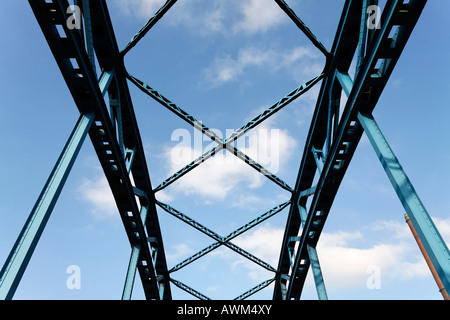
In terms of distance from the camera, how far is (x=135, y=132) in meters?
13.6

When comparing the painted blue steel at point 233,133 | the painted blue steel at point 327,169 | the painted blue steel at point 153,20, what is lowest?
the painted blue steel at point 327,169

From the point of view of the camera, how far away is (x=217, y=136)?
13734 mm

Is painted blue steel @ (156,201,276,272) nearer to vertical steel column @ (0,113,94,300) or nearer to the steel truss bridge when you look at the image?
the steel truss bridge

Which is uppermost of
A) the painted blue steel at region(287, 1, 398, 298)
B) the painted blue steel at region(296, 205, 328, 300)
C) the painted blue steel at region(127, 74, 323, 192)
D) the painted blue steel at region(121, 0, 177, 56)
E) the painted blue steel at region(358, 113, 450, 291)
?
the painted blue steel at region(121, 0, 177, 56)

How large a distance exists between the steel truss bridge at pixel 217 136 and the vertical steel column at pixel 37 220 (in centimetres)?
2

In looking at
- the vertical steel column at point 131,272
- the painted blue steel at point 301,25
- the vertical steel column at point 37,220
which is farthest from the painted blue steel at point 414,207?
the vertical steel column at point 131,272

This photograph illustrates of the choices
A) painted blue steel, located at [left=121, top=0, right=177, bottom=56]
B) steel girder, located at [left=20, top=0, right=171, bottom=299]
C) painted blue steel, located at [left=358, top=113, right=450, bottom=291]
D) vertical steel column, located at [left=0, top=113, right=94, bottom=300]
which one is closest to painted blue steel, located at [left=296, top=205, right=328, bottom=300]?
steel girder, located at [left=20, top=0, right=171, bottom=299]

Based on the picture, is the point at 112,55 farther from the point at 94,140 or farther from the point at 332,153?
the point at 332,153

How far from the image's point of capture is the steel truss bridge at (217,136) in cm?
672

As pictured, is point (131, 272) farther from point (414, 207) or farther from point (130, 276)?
point (414, 207)

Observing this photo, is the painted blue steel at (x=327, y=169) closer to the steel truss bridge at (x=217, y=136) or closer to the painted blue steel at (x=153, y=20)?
the steel truss bridge at (x=217, y=136)

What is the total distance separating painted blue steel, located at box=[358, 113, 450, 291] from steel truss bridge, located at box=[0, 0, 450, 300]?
2 centimetres

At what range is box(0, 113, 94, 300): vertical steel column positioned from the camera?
5.41 meters
